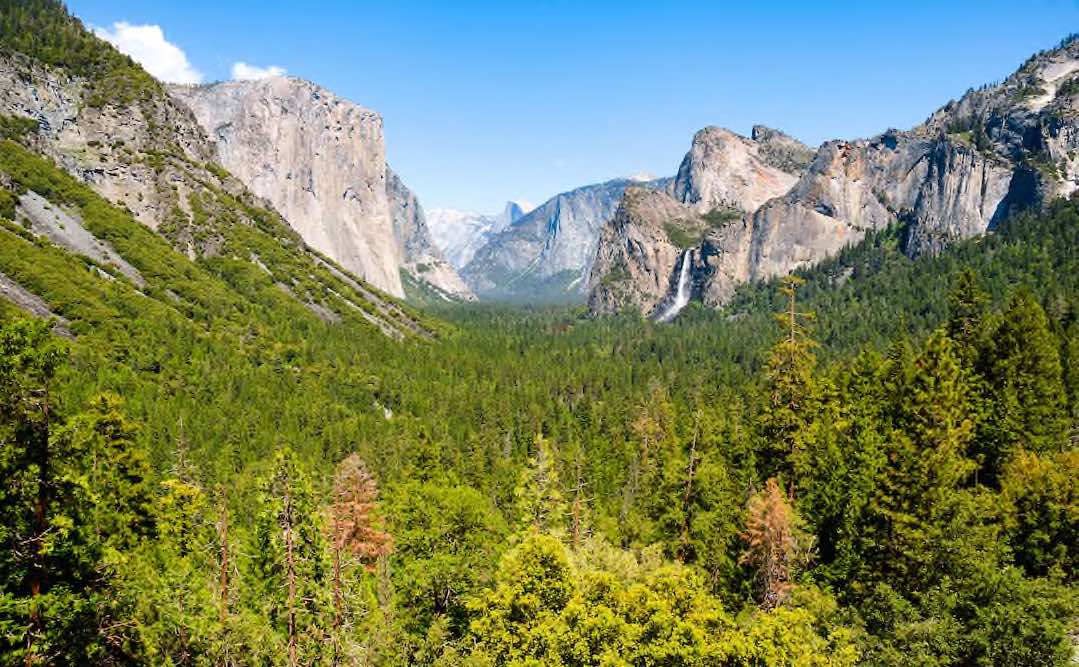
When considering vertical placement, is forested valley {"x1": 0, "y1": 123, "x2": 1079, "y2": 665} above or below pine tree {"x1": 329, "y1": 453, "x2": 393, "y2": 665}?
→ above

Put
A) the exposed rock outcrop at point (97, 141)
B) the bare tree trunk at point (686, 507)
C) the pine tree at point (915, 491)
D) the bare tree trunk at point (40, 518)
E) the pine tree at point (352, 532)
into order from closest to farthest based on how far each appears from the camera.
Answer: the bare tree trunk at point (40, 518), the pine tree at point (352, 532), the pine tree at point (915, 491), the bare tree trunk at point (686, 507), the exposed rock outcrop at point (97, 141)

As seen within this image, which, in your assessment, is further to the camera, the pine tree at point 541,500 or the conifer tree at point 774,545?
the pine tree at point 541,500

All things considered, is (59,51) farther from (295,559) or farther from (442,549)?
(295,559)

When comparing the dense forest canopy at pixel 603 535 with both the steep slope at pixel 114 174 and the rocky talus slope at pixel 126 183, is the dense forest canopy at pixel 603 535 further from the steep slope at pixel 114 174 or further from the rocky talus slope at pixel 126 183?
the rocky talus slope at pixel 126 183

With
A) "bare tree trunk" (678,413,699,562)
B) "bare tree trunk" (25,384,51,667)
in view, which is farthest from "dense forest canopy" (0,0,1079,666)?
"bare tree trunk" (678,413,699,562)

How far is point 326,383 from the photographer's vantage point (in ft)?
417

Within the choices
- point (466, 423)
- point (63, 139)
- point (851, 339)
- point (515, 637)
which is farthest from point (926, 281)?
point (63, 139)

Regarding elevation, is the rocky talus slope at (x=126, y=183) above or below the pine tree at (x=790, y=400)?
above

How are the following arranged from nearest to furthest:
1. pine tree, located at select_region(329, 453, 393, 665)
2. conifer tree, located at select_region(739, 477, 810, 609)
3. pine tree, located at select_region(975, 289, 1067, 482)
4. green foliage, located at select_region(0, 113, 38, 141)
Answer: pine tree, located at select_region(329, 453, 393, 665) → conifer tree, located at select_region(739, 477, 810, 609) → pine tree, located at select_region(975, 289, 1067, 482) → green foliage, located at select_region(0, 113, 38, 141)

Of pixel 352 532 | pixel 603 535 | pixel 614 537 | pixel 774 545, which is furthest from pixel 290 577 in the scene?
pixel 614 537

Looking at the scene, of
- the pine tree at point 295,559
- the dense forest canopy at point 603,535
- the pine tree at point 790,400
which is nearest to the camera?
the dense forest canopy at point 603,535

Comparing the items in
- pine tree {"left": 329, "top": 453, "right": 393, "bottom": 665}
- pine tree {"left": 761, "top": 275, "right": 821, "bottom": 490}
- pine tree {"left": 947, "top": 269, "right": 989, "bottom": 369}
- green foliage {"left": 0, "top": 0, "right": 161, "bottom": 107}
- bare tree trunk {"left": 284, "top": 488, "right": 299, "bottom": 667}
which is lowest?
pine tree {"left": 329, "top": 453, "right": 393, "bottom": 665}

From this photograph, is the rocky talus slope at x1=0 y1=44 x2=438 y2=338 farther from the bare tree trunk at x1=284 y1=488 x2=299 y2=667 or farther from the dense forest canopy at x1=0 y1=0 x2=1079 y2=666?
the bare tree trunk at x1=284 y1=488 x2=299 y2=667

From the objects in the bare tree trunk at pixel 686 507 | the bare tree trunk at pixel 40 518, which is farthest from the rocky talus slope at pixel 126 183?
the bare tree trunk at pixel 40 518
